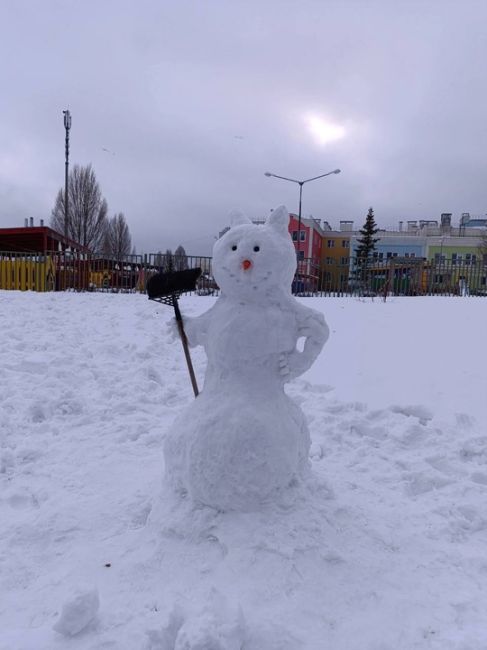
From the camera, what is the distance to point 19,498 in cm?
284

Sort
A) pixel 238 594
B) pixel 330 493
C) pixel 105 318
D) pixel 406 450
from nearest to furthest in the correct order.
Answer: pixel 238 594 → pixel 330 493 → pixel 406 450 → pixel 105 318

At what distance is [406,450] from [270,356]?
1.86 m

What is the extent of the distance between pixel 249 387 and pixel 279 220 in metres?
0.97

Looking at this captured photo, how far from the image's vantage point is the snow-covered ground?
1.81m

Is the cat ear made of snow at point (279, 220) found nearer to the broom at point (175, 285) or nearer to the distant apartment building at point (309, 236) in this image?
the broom at point (175, 285)

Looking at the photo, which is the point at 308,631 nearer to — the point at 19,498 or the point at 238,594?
the point at 238,594

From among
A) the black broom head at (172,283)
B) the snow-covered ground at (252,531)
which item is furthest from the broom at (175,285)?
the snow-covered ground at (252,531)

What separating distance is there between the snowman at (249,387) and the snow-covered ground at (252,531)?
0.61ft

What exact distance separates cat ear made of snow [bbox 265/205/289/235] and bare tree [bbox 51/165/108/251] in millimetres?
29001

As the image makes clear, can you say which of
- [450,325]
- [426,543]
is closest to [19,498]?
[426,543]

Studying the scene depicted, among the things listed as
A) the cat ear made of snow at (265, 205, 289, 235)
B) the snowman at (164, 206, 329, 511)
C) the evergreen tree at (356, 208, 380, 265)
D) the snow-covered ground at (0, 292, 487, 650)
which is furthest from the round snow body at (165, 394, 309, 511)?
the evergreen tree at (356, 208, 380, 265)

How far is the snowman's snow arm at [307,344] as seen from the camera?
2469mm

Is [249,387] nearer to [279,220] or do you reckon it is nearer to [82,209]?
[279,220]

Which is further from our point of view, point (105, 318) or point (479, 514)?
point (105, 318)
